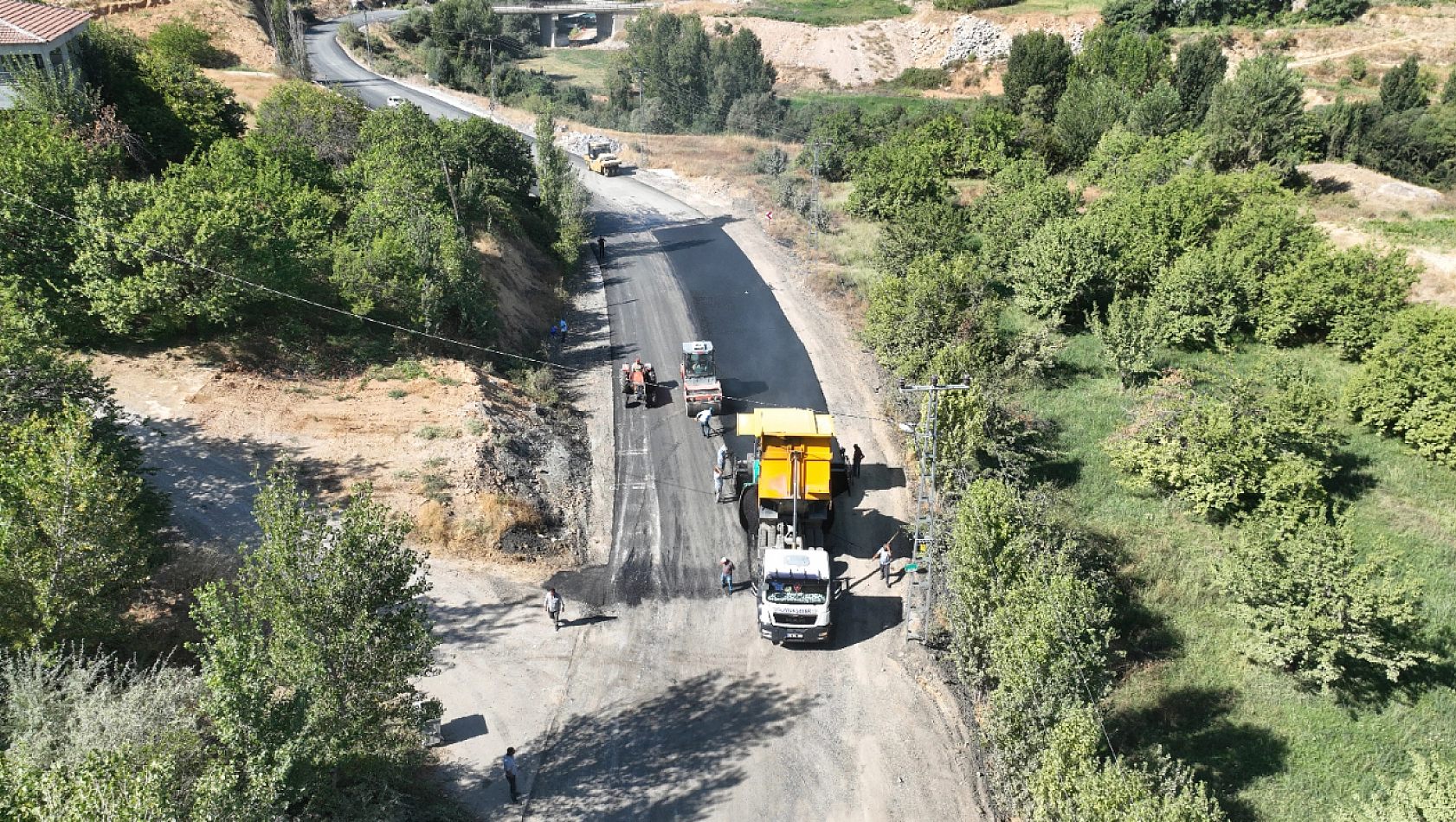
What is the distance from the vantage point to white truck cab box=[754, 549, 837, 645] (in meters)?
23.0

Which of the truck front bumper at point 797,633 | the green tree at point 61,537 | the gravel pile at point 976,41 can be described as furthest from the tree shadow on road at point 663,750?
the gravel pile at point 976,41

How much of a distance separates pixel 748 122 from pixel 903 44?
39.5m

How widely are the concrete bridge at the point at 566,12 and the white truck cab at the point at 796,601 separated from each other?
115 metres

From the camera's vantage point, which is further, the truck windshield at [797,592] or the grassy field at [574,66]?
the grassy field at [574,66]

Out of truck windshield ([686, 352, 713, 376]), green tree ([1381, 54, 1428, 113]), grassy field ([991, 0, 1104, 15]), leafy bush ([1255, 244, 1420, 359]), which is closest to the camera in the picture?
truck windshield ([686, 352, 713, 376])

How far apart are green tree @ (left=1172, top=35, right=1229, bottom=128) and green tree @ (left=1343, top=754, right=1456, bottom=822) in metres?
58.6

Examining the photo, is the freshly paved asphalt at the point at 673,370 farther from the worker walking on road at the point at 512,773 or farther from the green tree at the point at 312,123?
the green tree at the point at 312,123

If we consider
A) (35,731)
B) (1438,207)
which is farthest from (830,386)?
(1438,207)

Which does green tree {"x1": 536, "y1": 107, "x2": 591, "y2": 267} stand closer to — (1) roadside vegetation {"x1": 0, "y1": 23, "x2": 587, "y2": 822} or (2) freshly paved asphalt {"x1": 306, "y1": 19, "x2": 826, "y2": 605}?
(1) roadside vegetation {"x1": 0, "y1": 23, "x2": 587, "y2": 822}

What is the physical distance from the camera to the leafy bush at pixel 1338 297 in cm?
3547

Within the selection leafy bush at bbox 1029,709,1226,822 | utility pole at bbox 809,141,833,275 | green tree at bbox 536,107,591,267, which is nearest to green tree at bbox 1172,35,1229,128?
utility pole at bbox 809,141,833,275

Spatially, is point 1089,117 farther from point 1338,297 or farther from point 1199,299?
point 1338,297

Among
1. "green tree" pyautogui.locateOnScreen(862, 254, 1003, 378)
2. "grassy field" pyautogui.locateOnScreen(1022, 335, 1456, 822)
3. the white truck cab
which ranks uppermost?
"green tree" pyautogui.locateOnScreen(862, 254, 1003, 378)

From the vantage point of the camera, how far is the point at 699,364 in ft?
112
